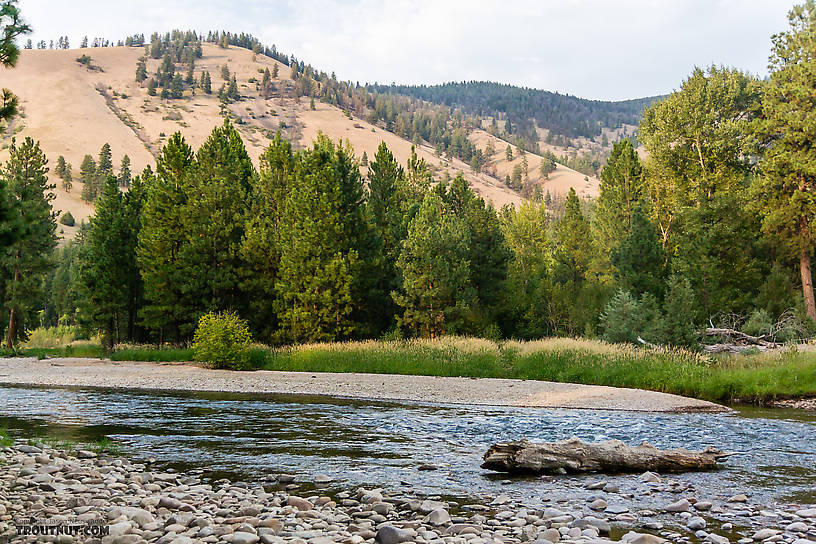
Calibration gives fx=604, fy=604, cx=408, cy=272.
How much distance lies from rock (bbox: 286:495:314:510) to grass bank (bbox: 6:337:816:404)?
53.1ft

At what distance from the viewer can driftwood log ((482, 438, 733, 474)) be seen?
30.6ft

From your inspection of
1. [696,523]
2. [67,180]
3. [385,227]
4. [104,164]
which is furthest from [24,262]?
Result: [67,180]

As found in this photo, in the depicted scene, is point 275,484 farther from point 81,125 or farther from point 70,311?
point 81,125

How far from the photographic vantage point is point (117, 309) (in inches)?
1569

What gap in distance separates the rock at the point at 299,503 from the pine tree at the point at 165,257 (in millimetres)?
30402

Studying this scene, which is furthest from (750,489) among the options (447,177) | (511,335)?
(447,177)

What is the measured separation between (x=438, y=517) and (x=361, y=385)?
16.0 m

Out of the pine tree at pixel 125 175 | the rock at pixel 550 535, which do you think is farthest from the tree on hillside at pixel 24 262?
the pine tree at pixel 125 175

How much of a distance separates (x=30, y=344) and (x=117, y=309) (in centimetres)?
→ 1702

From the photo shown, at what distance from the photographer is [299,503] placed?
7.18 m

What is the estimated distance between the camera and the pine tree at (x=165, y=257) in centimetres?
3634

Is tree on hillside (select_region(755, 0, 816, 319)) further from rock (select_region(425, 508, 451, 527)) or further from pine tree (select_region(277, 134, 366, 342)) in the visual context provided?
rock (select_region(425, 508, 451, 527))

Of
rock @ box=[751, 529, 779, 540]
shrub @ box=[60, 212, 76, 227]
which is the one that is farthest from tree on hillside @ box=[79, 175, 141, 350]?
shrub @ box=[60, 212, 76, 227]

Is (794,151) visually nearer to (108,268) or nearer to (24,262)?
(108,268)
